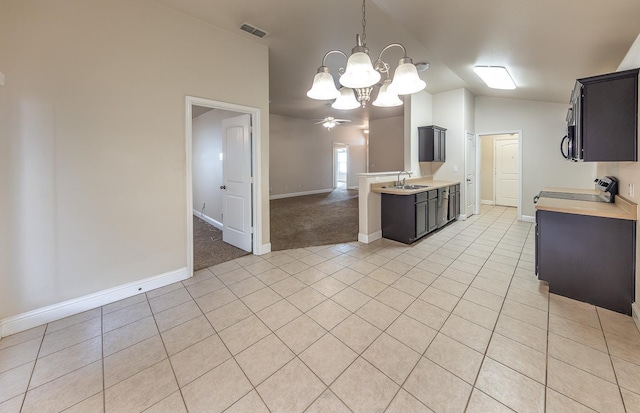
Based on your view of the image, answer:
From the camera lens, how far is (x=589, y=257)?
2385 millimetres

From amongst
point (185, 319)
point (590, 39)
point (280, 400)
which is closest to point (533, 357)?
point (280, 400)

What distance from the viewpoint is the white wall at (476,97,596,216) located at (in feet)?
17.5

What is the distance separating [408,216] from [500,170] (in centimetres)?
520

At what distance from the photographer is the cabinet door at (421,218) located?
13.9 ft

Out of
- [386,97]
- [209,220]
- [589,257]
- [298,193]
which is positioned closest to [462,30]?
[386,97]

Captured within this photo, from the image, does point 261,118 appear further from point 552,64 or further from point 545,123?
point 545,123

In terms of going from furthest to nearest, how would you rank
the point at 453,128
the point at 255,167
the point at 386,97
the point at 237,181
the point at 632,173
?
1. the point at 453,128
2. the point at 237,181
3. the point at 255,167
4. the point at 386,97
5. the point at 632,173

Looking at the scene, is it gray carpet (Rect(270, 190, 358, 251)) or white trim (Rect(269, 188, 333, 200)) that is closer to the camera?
gray carpet (Rect(270, 190, 358, 251))

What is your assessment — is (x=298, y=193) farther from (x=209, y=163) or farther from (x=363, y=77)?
(x=363, y=77)

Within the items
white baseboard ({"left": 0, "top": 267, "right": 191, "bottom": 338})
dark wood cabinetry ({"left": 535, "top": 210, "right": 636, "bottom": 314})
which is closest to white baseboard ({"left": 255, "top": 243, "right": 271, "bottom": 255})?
white baseboard ({"left": 0, "top": 267, "right": 191, "bottom": 338})

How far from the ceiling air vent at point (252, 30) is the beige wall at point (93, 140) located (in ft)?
1.20

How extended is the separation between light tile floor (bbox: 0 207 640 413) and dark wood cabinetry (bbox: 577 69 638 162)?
1.38 m

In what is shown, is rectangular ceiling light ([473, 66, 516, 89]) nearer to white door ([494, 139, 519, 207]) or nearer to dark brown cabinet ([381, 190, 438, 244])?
dark brown cabinet ([381, 190, 438, 244])

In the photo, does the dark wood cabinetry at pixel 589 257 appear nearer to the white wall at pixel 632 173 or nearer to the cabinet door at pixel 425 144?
the white wall at pixel 632 173
